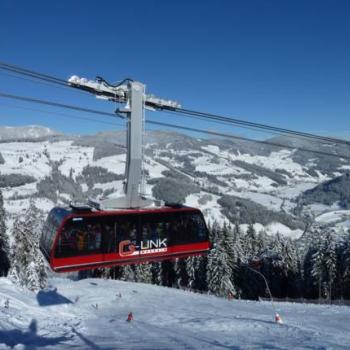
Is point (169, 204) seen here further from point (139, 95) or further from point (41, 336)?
point (41, 336)

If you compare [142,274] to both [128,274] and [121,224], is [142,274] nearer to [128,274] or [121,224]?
[128,274]

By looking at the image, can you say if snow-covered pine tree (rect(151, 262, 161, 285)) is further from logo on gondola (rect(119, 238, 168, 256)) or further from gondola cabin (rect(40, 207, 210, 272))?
logo on gondola (rect(119, 238, 168, 256))

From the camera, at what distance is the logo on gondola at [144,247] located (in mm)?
16842

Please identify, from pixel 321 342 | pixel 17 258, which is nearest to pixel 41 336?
pixel 321 342

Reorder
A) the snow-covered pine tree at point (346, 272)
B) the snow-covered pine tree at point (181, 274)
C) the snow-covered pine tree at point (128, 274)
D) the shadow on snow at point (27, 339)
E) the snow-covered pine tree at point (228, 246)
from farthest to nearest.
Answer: the snow-covered pine tree at point (181, 274), the snow-covered pine tree at point (128, 274), the snow-covered pine tree at point (228, 246), the snow-covered pine tree at point (346, 272), the shadow on snow at point (27, 339)

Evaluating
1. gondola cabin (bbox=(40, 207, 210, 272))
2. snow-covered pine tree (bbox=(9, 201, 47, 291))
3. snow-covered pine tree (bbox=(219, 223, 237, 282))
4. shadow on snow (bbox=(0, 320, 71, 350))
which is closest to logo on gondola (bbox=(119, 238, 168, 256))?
gondola cabin (bbox=(40, 207, 210, 272))

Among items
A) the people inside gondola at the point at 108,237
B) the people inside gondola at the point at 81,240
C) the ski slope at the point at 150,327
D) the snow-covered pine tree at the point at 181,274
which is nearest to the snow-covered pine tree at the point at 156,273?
the snow-covered pine tree at the point at 181,274

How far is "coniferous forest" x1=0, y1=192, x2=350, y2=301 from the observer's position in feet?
133

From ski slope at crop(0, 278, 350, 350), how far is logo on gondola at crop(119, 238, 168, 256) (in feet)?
12.7

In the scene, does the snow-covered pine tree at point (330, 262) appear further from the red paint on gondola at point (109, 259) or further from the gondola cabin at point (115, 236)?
the gondola cabin at point (115, 236)

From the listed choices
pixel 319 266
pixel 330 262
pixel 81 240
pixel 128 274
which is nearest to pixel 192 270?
pixel 128 274

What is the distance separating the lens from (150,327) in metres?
21.7

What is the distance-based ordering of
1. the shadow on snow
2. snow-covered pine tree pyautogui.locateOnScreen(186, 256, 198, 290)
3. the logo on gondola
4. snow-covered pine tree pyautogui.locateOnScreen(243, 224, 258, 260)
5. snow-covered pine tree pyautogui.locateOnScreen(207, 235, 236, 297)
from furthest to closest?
snow-covered pine tree pyautogui.locateOnScreen(243, 224, 258, 260) → snow-covered pine tree pyautogui.locateOnScreen(186, 256, 198, 290) → snow-covered pine tree pyautogui.locateOnScreen(207, 235, 236, 297) → the logo on gondola → the shadow on snow

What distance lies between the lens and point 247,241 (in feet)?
220
